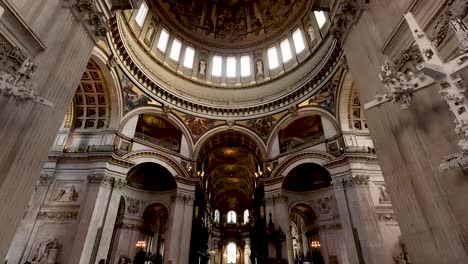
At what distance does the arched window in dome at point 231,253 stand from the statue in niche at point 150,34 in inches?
1306

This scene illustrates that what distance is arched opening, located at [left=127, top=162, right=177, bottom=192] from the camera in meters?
16.5

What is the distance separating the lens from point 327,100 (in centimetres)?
1543

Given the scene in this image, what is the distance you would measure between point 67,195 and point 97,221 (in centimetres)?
248

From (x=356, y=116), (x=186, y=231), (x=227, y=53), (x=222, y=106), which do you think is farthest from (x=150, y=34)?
(x=356, y=116)

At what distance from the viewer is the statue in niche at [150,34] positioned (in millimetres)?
18555

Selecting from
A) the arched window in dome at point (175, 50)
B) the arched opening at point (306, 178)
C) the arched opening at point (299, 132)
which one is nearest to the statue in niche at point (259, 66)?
the arched opening at point (299, 132)

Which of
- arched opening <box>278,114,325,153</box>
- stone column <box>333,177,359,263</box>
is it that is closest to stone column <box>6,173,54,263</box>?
arched opening <box>278,114,325,153</box>

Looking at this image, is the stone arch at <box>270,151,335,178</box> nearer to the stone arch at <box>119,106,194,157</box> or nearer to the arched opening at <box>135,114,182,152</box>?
the stone arch at <box>119,106,194,157</box>

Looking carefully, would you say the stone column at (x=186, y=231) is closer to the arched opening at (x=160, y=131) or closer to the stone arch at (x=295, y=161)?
the arched opening at (x=160, y=131)

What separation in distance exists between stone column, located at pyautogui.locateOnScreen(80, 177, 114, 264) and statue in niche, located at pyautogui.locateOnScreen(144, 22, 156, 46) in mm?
11148

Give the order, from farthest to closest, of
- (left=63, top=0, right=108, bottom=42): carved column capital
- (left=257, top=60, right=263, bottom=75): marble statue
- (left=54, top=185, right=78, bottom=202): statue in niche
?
(left=257, top=60, right=263, bottom=75): marble statue → (left=54, top=185, right=78, bottom=202): statue in niche → (left=63, top=0, right=108, bottom=42): carved column capital

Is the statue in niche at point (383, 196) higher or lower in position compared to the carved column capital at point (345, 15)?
lower

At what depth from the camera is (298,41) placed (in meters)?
20.4

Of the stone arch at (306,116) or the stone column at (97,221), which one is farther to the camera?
the stone arch at (306,116)
